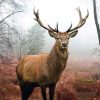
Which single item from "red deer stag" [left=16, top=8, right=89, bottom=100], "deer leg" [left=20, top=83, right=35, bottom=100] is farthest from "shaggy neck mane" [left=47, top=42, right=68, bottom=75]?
"deer leg" [left=20, top=83, right=35, bottom=100]

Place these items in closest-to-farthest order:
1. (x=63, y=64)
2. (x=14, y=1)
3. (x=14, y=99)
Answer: (x=63, y=64), (x=14, y=99), (x=14, y=1)

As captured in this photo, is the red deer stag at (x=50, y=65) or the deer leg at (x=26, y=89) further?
the deer leg at (x=26, y=89)

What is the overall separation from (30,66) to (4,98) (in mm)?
3991

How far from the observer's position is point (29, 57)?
11383 millimetres

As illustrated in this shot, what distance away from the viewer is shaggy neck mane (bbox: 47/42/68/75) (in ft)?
31.9

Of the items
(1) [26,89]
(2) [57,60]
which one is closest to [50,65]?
(2) [57,60]

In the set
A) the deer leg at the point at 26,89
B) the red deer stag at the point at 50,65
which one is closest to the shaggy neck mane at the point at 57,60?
the red deer stag at the point at 50,65

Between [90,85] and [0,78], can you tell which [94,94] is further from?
[0,78]

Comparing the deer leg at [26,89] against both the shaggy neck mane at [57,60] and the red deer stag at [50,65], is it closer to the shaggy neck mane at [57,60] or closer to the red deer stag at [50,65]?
the red deer stag at [50,65]

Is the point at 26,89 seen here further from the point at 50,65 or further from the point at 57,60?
the point at 57,60

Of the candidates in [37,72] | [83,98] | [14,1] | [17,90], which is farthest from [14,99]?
[14,1]

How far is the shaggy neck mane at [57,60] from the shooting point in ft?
31.9

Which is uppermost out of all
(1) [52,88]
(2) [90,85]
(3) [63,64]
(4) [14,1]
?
(4) [14,1]

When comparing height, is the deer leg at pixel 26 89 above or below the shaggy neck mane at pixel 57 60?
below
